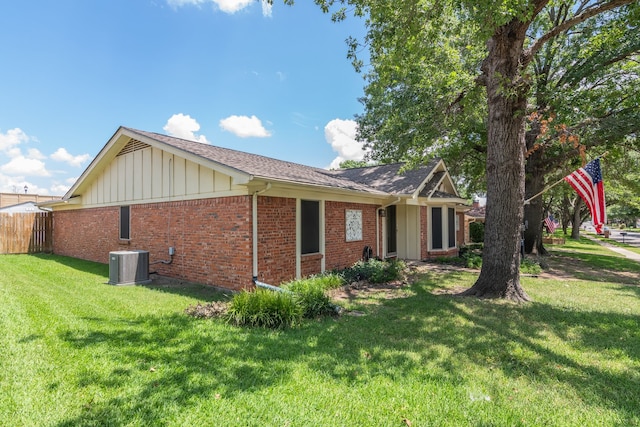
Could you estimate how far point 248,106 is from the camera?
529 inches

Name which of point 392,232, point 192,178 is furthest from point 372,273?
point 192,178

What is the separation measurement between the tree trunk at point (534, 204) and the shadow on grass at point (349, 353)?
464 inches

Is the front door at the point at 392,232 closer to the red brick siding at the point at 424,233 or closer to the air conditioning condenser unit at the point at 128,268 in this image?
the red brick siding at the point at 424,233

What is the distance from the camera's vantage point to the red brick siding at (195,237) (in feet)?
24.2

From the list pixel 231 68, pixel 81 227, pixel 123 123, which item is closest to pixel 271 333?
pixel 123 123

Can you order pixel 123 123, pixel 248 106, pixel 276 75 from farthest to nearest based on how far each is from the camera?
1. pixel 248 106
2. pixel 276 75
3. pixel 123 123

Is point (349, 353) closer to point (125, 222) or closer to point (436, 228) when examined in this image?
point (125, 222)

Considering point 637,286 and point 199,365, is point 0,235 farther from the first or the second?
point 637,286

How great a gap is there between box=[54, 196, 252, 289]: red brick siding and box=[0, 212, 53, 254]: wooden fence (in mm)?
6421

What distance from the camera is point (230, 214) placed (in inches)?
297

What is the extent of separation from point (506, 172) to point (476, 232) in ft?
65.8

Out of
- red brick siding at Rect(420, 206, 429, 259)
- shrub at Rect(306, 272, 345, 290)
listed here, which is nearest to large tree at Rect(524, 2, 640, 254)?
red brick siding at Rect(420, 206, 429, 259)

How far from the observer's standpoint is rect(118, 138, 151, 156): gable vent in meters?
10.0

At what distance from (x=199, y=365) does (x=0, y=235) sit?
17498 mm
